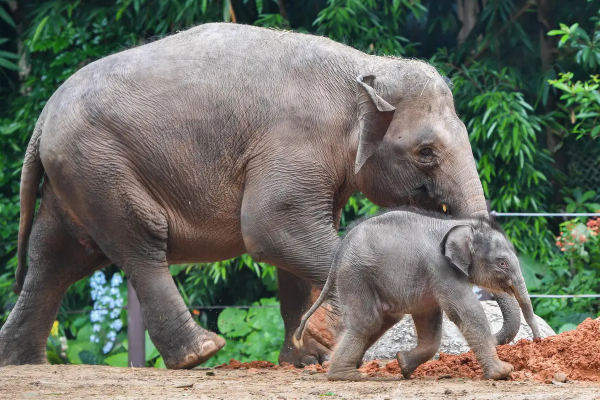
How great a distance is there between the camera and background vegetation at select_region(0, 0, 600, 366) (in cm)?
828

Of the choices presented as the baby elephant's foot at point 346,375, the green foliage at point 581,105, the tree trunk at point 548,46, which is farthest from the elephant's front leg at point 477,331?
the tree trunk at point 548,46

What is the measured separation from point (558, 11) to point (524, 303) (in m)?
5.81

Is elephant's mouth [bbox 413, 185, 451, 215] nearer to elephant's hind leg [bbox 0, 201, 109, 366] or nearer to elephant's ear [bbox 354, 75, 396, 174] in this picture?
elephant's ear [bbox 354, 75, 396, 174]

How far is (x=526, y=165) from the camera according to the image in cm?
871

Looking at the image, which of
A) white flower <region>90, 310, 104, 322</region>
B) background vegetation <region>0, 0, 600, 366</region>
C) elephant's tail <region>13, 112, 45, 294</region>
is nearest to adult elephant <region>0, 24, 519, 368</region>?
elephant's tail <region>13, 112, 45, 294</region>

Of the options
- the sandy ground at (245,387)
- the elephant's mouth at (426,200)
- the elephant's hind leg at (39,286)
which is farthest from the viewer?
the elephant's hind leg at (39,286)

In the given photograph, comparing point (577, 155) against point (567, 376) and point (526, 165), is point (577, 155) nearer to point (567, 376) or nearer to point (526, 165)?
point (526, 165)

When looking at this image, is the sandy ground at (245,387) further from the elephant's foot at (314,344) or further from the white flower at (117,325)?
the white flower at (117,325)

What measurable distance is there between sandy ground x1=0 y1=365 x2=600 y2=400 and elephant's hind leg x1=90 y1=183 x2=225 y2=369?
171 mm

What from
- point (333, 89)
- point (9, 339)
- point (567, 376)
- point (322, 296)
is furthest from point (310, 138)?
point (9, 339)

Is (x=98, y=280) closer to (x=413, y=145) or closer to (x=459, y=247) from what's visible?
(x=413, y=145)

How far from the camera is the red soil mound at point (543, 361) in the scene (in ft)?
14.3

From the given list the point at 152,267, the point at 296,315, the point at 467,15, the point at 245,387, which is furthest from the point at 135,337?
the point at 467,15

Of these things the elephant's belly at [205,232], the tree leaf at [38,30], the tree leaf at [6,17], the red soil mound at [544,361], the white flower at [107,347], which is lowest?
the white flower at [107,347]
